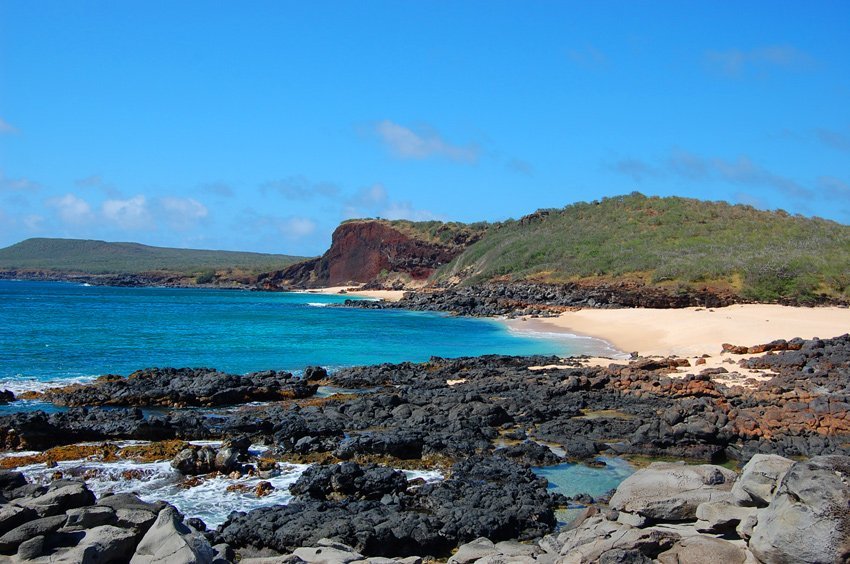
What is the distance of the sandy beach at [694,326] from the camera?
28.9 m

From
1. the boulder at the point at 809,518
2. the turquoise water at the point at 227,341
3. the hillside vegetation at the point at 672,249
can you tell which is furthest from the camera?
the hillside vegetation at the point at 672,249

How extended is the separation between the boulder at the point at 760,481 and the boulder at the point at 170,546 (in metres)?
5.88

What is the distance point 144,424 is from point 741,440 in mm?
13019

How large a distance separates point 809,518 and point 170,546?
6362 mm

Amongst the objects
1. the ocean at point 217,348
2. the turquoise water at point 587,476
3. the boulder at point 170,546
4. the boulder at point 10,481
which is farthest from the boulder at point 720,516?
the boulder at point 10,481

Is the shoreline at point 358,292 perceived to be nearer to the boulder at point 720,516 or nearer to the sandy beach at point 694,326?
the sandy beach at point 694,326

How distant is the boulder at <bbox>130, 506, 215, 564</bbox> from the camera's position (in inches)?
284

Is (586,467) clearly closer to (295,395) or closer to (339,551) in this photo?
(339,551)

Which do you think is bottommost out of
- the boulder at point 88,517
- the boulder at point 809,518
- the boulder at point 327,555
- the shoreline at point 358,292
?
the boulder at point 327,555

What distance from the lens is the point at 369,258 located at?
97062mm

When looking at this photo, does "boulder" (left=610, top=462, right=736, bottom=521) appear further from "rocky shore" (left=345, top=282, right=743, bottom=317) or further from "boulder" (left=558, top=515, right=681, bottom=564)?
"rocky shore" (left=345, top=282, right=743, bottom=317)

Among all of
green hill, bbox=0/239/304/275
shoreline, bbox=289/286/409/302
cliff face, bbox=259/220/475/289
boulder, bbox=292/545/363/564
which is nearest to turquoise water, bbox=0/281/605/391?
boulder, bbox=292/545/363/564

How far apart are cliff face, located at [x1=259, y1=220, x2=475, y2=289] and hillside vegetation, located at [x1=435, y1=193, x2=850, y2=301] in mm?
4621

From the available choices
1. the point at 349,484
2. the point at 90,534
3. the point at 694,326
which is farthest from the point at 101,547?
the point at 694,326
